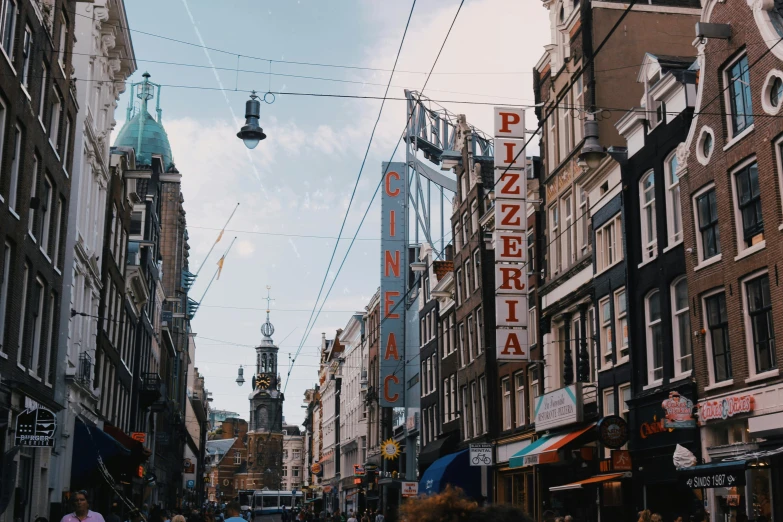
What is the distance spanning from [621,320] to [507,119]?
795cm

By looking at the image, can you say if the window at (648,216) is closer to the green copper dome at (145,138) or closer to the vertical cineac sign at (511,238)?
the vertical cineac sign at (511,238)

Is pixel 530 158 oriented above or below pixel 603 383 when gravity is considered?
above

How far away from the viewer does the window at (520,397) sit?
33562 millimetres

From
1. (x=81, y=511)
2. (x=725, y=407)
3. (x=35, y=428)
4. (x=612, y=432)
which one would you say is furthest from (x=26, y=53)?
(x=725, y=407)

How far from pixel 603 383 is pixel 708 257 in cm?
651

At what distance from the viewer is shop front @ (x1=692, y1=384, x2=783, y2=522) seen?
1698cm

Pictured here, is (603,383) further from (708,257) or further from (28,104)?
(28,104)

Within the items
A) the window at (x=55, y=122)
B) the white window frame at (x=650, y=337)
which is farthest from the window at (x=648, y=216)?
the window at (x=55, y=122)

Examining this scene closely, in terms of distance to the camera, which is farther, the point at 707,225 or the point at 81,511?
the point at 707,225

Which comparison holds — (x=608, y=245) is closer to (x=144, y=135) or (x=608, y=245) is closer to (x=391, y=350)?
(x=391, y=350)

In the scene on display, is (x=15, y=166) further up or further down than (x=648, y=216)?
further up

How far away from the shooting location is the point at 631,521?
23.5 meters

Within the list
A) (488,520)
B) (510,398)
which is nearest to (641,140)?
(510,398)

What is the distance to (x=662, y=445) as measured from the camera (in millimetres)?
21625
